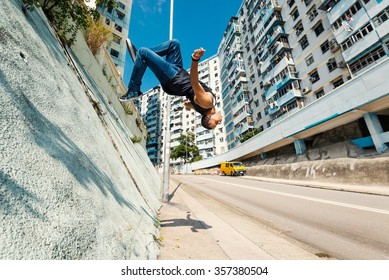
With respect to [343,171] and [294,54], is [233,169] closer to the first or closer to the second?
[343,171]

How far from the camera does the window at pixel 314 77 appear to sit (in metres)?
24.3

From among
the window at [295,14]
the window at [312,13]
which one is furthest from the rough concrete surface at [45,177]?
the window at [295,14]

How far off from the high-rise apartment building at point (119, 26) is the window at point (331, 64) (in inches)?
1019

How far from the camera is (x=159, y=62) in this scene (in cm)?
332

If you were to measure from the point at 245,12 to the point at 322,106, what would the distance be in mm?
38923

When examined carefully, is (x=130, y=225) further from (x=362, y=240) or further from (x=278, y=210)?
(x=278, y=210)

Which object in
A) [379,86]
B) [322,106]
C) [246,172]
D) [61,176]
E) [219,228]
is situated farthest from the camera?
[246,172]

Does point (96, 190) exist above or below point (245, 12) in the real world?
below

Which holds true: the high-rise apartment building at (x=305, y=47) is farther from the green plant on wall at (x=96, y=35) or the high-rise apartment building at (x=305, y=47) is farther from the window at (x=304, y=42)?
the green plant on wall at (x=96, y=35)

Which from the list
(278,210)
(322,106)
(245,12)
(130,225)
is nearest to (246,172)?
(322,106)

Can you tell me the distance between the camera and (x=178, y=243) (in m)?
3.34

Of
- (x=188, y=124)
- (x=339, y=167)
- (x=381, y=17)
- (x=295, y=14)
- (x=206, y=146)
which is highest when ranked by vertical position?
(x=295, y=14)

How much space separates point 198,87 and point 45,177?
2.20m

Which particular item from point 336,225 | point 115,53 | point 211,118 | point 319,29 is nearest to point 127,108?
point 211,118
